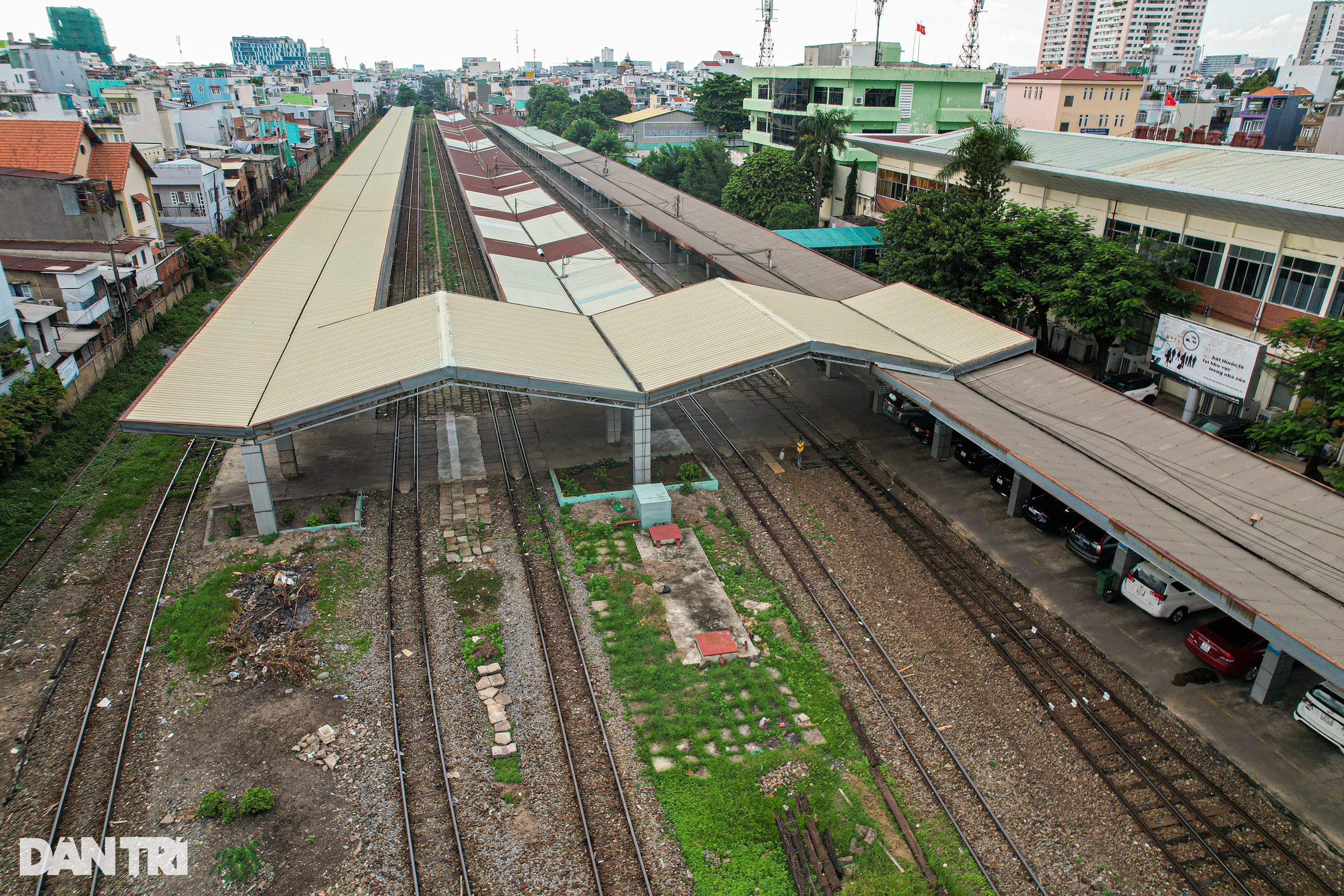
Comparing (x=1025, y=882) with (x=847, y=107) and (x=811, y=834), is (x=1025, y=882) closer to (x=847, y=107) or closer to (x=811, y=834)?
(x=811, y=834)

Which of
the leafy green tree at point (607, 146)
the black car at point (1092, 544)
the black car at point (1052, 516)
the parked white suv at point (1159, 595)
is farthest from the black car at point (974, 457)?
the leafy green tree at point (607, 146)

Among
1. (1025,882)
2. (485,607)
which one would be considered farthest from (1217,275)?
(485,607)

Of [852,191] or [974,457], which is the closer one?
[974,457]

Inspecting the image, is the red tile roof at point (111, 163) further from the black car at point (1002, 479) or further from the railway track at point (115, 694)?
Result: the black car at point (1002, 479)

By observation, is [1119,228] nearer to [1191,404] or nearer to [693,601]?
[1191,404]

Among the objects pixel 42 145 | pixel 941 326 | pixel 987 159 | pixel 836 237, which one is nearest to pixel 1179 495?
pixel 941 326
